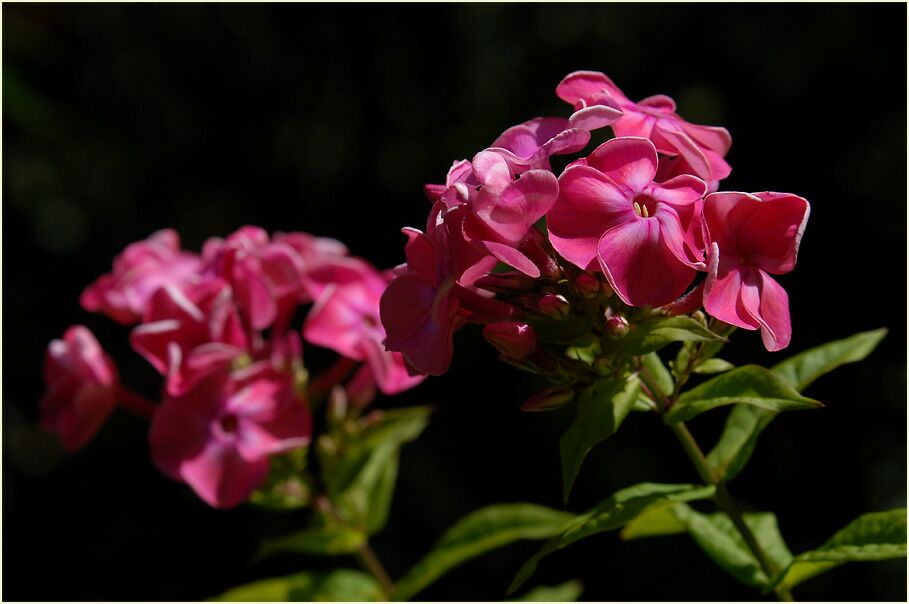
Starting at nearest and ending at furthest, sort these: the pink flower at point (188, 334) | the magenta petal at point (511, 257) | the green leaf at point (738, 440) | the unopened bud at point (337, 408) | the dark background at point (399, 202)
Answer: the magenta petal at point (511, 257), the green leaf at point (738, 440), the pink flower at point (188, 334), the unopened bud at point (337, 408), the dark background at point (399, 202)

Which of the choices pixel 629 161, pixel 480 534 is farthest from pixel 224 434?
pixel 629 161

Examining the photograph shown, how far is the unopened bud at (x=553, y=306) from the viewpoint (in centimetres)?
92

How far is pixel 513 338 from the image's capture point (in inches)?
35.7

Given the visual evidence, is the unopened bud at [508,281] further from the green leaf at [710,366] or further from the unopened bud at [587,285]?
the green leaf at [710,366]

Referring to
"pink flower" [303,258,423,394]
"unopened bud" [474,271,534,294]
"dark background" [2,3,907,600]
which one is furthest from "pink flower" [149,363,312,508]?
"dark background" [2,3,907,600]

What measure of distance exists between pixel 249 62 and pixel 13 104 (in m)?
0.72

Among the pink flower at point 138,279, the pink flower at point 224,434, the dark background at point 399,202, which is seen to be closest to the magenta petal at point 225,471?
the pink flower at point 224,434

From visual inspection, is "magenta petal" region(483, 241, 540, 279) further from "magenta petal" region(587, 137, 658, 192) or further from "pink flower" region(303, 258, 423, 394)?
"pink flower" region(303, 258, 423, 394)

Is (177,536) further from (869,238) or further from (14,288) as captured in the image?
(869,238)

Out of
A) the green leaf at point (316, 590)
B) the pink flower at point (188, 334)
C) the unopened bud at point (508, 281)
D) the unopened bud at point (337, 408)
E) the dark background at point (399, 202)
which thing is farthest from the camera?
the dark background at point (399, 202)

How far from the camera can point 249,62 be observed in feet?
10.2

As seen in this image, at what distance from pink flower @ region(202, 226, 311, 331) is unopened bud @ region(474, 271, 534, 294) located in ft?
1.76

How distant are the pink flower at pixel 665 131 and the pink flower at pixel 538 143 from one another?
0.14 ft

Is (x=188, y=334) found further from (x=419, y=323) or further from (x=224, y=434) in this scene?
(x=419, y=323)
